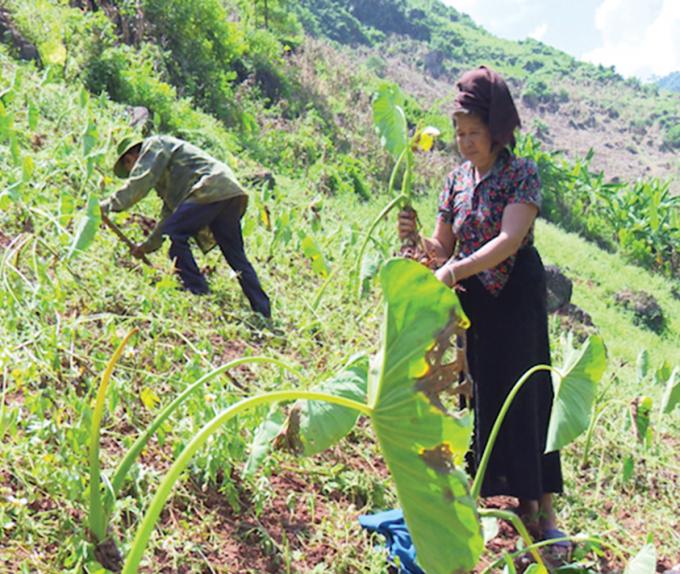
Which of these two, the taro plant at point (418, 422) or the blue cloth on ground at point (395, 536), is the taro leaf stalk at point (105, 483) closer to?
the taro plant at point (418, 422)

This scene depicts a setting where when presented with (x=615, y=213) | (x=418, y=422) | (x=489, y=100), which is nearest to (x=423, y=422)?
(x=418, y=422)

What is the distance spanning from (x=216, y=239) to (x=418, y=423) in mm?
2580

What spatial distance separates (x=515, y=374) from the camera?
215cm

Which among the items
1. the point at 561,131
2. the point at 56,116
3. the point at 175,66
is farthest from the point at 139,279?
the point at 561,131

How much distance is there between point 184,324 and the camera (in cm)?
282

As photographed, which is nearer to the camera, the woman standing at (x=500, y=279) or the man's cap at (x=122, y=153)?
the woman standing at (x=500, y=279)

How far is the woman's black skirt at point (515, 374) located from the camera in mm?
2127

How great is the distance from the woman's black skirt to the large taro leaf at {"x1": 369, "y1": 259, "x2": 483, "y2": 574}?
111 cm

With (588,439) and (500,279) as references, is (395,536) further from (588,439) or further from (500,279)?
(588,439)

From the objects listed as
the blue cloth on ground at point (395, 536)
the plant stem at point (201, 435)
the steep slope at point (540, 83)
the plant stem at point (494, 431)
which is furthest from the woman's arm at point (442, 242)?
the steep slope at point (540, 83)

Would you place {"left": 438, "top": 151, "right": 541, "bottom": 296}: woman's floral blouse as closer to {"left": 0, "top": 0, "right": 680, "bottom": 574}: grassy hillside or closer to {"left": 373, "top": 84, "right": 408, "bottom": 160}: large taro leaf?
{"left": 373, "top": 84, "right": 408, "bottom": 160}: large taro leaf

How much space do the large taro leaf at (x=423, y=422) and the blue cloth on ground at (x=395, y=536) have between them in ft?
2.43

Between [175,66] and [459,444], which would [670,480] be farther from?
[175,66]

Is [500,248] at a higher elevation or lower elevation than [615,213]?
higher
